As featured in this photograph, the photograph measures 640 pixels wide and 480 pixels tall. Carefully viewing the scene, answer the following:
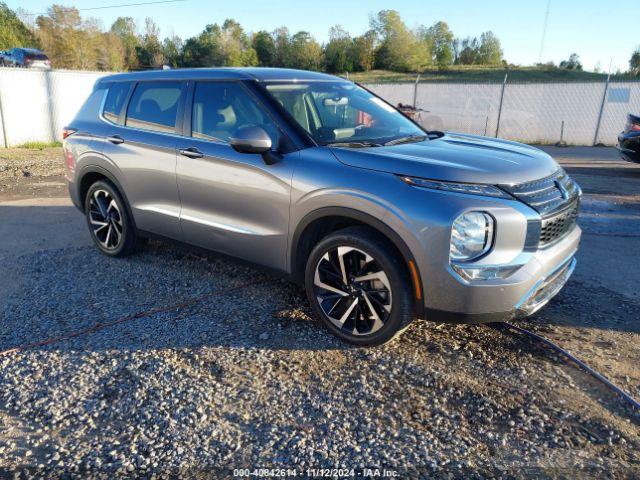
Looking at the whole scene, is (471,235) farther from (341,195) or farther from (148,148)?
(148,148)

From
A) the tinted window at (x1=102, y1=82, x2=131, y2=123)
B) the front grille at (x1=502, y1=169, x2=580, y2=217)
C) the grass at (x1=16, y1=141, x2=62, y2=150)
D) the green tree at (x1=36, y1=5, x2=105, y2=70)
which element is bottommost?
the grass at (x1=16, y1=141, x2=62, y2=150)

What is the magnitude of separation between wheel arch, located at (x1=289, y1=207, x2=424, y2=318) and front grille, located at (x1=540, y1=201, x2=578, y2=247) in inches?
32.7

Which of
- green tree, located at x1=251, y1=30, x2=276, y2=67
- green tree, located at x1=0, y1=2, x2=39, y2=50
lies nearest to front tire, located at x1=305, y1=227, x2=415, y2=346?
green tree, located at x1=0, y1=2, x2=39, y2=50

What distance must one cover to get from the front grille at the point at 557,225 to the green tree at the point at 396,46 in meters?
74.5

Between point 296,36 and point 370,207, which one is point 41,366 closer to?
point 370,207

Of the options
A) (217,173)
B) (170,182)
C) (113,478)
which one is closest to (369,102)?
(217,173)

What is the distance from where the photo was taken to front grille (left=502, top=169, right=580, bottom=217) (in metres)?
3.15

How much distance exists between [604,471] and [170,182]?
3.61 m

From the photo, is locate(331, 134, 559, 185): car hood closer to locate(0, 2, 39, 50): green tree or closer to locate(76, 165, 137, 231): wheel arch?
locate(76, 165, 137, 231): wheel arch

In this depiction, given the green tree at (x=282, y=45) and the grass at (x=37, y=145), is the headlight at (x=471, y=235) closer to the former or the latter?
the grass at (x=37, y=145)

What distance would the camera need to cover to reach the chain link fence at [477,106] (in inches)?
558

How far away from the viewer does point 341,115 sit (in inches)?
163

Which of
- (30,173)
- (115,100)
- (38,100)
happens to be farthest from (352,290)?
(38,100)

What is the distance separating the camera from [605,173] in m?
10.7
